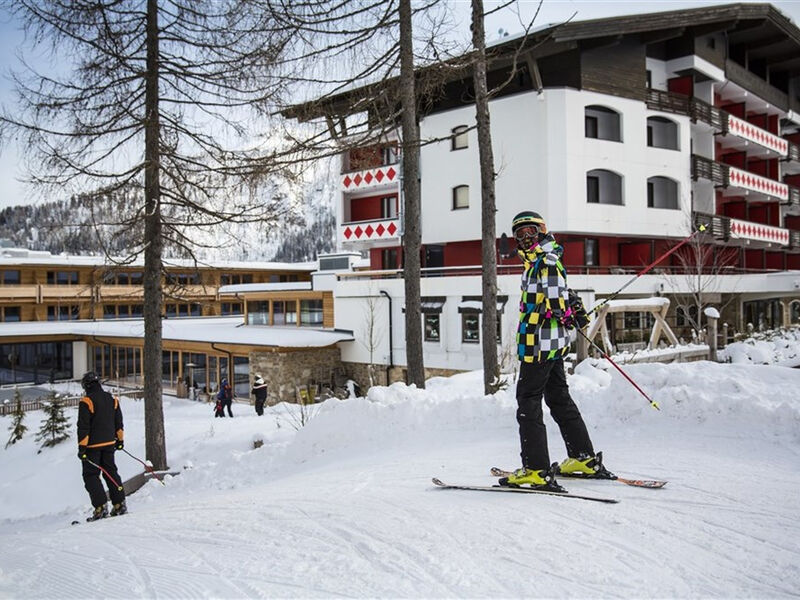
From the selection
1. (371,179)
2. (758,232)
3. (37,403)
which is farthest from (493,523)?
(758,232)

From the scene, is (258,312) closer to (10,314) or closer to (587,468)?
(10,314)

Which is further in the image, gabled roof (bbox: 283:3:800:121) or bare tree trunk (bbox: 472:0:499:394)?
gabled roof (bbox: 283:3:800:121)

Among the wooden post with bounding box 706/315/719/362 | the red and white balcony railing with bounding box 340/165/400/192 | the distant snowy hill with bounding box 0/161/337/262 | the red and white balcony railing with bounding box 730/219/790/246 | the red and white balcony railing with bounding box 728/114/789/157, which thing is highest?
the red and white balcony railing with bounding box 728/114/789/157

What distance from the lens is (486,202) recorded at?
1073cm

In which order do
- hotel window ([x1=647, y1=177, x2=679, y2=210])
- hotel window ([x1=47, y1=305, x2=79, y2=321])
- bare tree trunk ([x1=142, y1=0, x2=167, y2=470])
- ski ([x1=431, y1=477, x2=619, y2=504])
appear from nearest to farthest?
ski ([x1=431, y1=477, x2=619, y2=504]), bare tree trunk ([x1=142, y1=0, x2=167, y2=470]), hotel window ([x1=647, y1=177, x2=679, y2=210]), hotel window ([x1=47, y1=305, x2=79, y2=321])

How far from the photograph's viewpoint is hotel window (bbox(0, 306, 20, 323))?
1439 inches

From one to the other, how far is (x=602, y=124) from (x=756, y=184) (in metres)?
12.1

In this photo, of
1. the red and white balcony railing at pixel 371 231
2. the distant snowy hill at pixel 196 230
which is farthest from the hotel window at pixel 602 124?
the distant snowy hill at pixel 196 230

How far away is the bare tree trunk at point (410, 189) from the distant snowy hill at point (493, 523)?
3.53 m

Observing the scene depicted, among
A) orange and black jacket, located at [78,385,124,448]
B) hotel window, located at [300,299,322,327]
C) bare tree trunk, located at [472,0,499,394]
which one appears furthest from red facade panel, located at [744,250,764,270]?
orange and black jacket, located at [78,385,124,448]

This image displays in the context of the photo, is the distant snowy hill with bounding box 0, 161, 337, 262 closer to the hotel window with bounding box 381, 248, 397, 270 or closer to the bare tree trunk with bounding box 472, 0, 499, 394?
the bare tree trunk with bounding box 472, 0, 499, 394

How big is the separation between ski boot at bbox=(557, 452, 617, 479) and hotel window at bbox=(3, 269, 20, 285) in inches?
1610

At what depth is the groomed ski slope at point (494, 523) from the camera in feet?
10.3

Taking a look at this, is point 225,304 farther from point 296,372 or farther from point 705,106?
point 705,106
